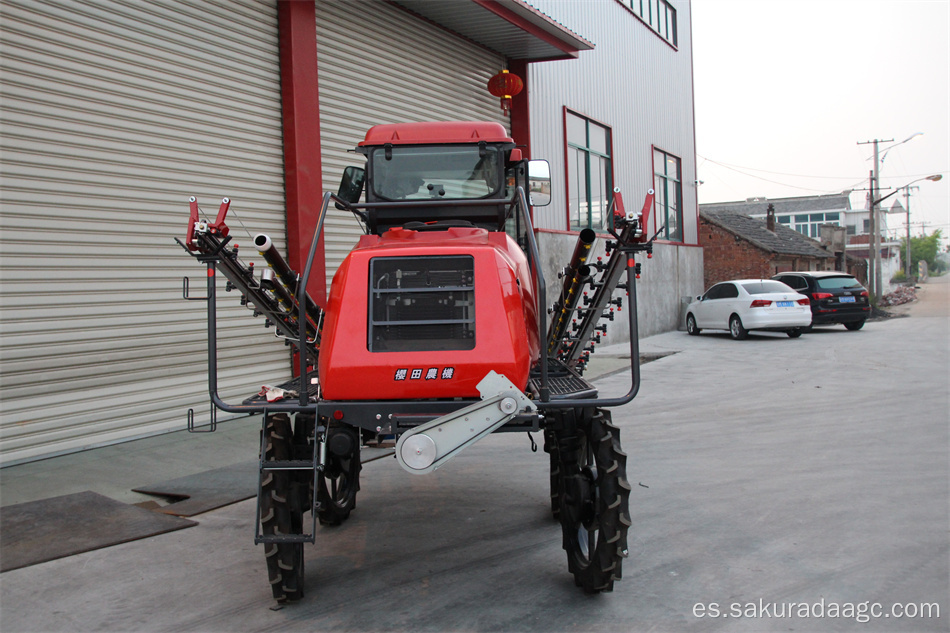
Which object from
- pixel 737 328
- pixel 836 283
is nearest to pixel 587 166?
pixel 737 328

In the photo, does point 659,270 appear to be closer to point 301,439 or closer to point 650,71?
point 650,71

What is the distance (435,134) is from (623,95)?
55.4ft

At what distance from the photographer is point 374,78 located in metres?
12.1

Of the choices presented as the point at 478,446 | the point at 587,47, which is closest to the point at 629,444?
the point at 478,446

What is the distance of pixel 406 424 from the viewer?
13.3 ft

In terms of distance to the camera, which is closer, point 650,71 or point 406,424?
point 406,424

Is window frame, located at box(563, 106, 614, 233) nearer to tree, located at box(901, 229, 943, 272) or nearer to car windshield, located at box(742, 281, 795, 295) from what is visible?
car windshield, located at box(742, 281, 795, 295)

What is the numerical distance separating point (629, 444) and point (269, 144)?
6201mm

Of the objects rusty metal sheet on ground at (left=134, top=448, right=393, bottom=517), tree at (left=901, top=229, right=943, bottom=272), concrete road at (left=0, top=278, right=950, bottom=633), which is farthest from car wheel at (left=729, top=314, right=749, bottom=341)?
tree at (left=901, top=229, right=943, bottom=272)

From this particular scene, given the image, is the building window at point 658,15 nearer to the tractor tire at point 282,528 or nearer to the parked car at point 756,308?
the parked car at point 756,308

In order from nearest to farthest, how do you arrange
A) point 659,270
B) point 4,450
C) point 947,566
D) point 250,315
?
point 947,566 → point 4,450 → point 250,315 → point 659,270

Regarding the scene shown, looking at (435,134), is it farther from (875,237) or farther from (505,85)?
(875,237)

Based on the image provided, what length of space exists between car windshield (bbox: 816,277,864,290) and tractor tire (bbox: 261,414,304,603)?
20.5m

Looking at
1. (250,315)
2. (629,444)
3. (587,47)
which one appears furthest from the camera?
(587,47)
